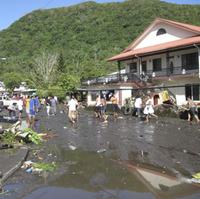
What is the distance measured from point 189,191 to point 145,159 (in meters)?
3.98

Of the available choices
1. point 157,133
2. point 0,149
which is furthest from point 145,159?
point 157,133

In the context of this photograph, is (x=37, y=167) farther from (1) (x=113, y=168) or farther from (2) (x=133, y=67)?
(2) (x=133, y=67)

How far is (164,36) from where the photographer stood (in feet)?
131

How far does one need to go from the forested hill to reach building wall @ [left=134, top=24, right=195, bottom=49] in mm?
40427

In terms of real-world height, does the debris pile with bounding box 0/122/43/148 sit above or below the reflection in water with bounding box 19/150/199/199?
above

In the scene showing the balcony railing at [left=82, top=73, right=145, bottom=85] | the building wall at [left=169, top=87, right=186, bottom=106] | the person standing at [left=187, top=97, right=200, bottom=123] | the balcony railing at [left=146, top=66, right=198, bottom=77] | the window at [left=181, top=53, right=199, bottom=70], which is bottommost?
the person standing at [left=187, top=97, right=200, bottom=123]

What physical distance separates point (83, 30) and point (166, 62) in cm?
6918

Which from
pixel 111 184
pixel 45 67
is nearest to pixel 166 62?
pixel 111 184

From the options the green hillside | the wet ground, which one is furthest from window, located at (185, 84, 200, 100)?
the green hillside

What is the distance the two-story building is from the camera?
33719 mm

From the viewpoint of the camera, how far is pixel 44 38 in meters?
105

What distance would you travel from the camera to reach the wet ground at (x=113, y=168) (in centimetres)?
864

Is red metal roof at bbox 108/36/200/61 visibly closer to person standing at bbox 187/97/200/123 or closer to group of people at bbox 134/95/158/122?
group of people at bbox 134/95/158/122

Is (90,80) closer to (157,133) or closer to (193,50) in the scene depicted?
(193,50)
